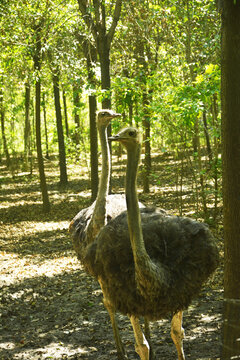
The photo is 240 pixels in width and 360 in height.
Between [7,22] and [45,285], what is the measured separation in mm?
7406

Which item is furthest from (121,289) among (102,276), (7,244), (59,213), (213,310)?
(59,213)

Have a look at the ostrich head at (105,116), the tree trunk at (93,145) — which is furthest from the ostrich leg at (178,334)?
the tree trunk at (93,145)

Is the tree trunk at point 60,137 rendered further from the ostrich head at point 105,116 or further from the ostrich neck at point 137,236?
the ostrich neck at point 137,236

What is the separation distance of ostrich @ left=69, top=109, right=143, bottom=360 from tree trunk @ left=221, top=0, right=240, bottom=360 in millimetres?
2205

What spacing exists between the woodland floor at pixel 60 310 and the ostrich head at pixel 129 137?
2686 millimetres

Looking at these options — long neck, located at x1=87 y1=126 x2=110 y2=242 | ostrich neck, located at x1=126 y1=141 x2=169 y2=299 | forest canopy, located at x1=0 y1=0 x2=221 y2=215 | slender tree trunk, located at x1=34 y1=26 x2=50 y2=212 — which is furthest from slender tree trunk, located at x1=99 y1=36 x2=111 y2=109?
ostrich neck, located at x1=126 y1=141 x2=169 y2=299

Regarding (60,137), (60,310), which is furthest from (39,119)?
(60,310)

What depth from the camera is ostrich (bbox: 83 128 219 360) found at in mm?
3928

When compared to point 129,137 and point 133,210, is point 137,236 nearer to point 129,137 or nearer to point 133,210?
point 133,210

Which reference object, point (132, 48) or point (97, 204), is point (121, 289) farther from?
point (132, 48)

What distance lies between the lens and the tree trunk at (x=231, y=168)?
3494 millimetres

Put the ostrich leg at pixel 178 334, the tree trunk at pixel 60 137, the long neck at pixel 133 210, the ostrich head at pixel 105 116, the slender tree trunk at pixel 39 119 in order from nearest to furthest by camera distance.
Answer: the long neck at pixel 133 210
the ostrich leg at pixel 178 334
the ostrich head at pixel 105 116
the slender tree trunk at pixel 39 119
the tree trunk at pixel 60 137

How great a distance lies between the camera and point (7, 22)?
40.0ft

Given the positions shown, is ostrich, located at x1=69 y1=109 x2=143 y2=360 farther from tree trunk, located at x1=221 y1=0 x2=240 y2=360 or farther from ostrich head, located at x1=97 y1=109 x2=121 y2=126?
tree trunk, located at x1=221 y1=0 x2=240 y2=360
